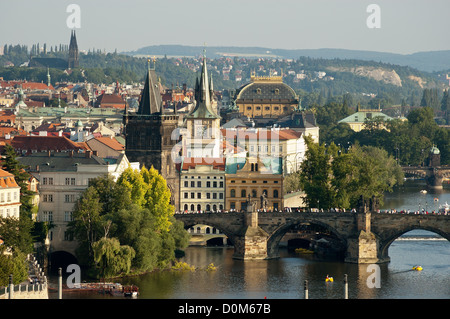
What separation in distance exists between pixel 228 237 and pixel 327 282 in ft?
56.1

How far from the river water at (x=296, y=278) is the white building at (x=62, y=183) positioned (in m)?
8.92

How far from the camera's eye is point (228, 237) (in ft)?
429

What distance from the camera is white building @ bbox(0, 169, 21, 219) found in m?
112

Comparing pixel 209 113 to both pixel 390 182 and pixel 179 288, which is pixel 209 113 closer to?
pixel 390 182

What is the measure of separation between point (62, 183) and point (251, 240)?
58.3 ft

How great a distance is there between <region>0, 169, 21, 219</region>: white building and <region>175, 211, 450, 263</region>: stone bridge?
20.4 metres

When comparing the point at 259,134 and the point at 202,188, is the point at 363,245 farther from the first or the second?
the point at 259,134

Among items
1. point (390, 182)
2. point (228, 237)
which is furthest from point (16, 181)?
point (390, 182)

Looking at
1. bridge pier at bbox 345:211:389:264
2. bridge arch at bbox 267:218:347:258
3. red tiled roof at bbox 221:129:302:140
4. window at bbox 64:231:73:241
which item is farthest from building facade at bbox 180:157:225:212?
red tiled roof at bbox 221:129:302:140

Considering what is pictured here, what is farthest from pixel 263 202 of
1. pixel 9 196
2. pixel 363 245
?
pixel 9 196

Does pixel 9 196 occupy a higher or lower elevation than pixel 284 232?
higher

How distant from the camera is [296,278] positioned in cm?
11744

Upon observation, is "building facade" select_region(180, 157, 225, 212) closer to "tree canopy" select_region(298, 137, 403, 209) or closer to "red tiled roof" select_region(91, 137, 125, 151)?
"tree canopy" select_region(298, 137, 403, 209)
